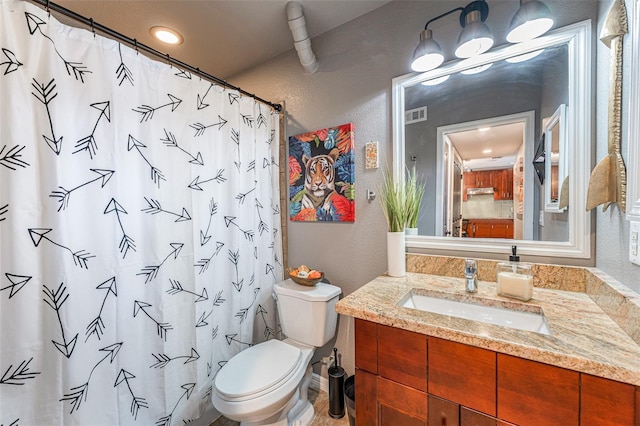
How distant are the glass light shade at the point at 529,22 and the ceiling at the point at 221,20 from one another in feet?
2.41

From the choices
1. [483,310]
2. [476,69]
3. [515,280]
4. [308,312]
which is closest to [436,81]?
[476,69]

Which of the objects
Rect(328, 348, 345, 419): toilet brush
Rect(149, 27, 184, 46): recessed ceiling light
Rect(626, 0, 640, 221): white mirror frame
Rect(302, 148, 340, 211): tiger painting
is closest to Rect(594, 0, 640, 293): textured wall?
Rect(626, 0, 640, 221): white mirror frame

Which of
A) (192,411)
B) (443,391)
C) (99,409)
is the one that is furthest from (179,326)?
(443,391)

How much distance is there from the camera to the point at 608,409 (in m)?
0.63

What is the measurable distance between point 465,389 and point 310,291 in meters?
0.90

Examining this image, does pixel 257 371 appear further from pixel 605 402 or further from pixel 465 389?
pixel 605 402

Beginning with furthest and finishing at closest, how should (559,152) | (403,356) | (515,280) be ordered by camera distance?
1. (559,152)
2. (515,280)
3. (403,356)

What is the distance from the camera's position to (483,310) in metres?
1.06

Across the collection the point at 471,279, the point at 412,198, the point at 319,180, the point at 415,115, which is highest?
the point at 415,115

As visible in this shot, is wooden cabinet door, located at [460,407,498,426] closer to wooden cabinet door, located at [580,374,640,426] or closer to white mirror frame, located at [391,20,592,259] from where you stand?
wooden cabinet door, located at [580,374,640,426]

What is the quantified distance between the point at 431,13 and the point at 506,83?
1.81 ft

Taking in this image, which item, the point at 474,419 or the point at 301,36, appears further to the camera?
the point at 301,36

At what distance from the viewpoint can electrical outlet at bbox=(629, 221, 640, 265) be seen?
735 millimetres

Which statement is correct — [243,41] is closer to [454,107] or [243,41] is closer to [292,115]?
[292,115]
